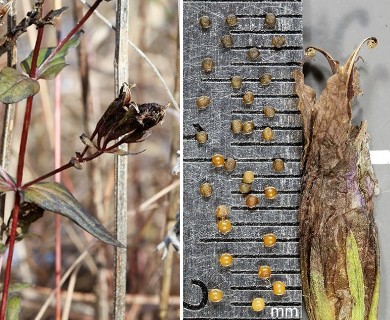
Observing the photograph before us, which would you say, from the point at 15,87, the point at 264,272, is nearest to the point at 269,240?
the point at 264,272

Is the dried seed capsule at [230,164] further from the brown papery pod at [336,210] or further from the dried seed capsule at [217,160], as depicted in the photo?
the brown papery pod at [336,210]

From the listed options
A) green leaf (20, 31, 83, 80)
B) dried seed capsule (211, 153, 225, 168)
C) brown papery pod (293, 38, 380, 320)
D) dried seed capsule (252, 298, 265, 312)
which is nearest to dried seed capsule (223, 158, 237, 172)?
dried seed capsule (211, 153, 225, 168)

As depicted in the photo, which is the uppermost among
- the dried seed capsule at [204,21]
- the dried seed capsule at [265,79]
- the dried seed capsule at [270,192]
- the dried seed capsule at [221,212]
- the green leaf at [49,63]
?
the dried seed capsule at [204,21]

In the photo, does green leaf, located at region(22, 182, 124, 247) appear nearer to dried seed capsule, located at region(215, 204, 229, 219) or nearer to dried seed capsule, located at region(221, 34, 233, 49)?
dried seed capsule, located at region(215, 204, 229, 219)

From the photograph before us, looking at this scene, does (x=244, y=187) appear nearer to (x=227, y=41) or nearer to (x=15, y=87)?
(x=227, y=41)

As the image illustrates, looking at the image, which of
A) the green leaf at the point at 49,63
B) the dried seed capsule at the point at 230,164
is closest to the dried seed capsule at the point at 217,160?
the dried seed capsule at the point at 230,164

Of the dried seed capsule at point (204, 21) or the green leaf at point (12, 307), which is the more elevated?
the dried seed capsule at point (204, 21)

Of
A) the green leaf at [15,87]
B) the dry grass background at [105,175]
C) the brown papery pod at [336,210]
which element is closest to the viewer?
the green leaf at [15,87]
